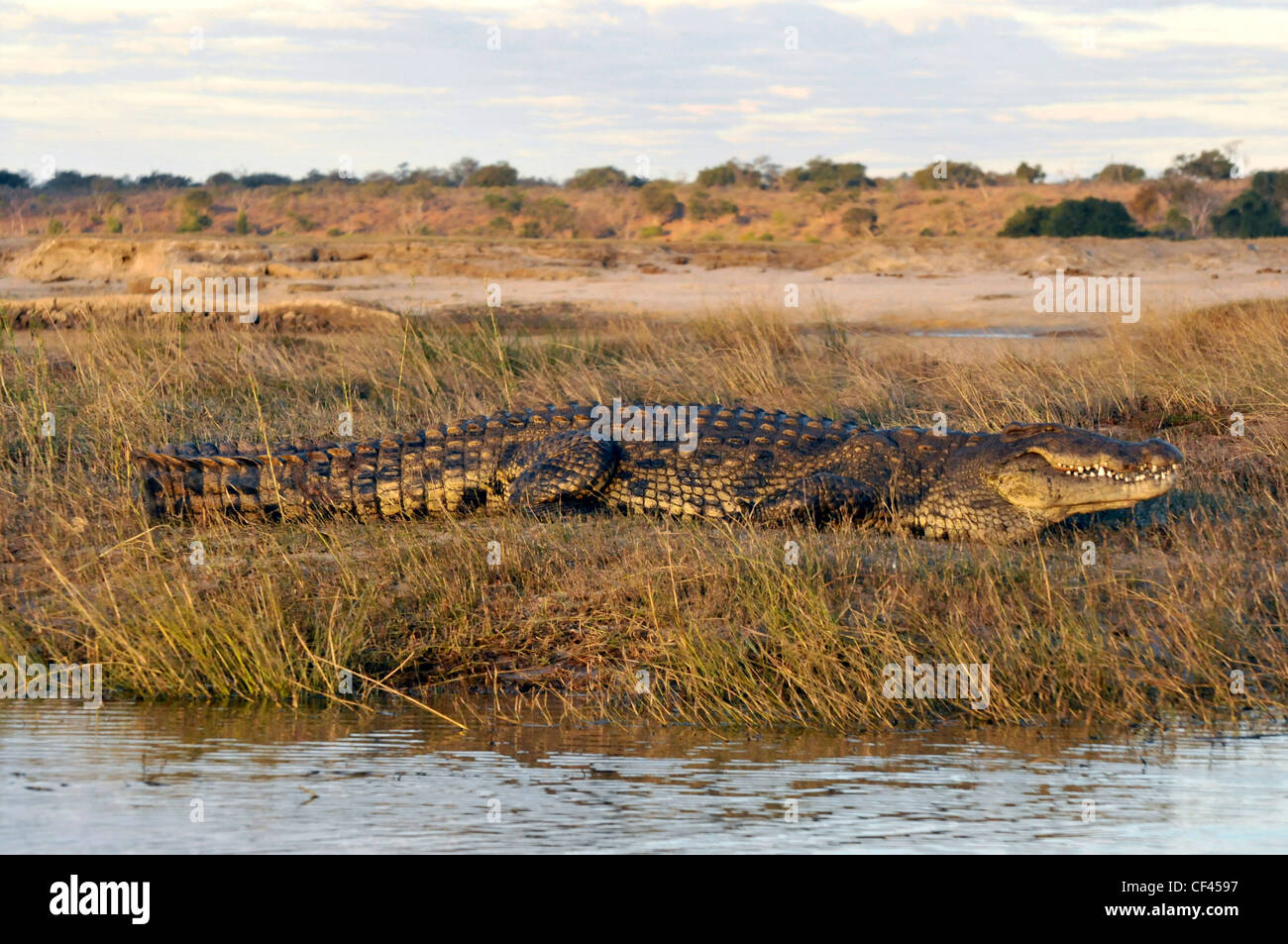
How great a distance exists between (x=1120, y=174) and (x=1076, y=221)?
15174 millimetres

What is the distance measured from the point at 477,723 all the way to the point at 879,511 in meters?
2.89

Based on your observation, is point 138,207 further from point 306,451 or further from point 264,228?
point 306,451

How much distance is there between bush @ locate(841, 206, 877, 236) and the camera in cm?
3672

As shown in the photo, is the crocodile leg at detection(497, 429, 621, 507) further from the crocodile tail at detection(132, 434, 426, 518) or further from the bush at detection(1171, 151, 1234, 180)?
the bush at detection(1171, 151, 1234, 180)

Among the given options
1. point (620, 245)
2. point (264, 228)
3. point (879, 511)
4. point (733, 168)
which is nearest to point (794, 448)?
point (879, 511)

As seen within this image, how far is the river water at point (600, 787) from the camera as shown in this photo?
12.4 feet

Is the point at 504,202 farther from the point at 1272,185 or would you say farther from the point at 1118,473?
the point at 1118,473

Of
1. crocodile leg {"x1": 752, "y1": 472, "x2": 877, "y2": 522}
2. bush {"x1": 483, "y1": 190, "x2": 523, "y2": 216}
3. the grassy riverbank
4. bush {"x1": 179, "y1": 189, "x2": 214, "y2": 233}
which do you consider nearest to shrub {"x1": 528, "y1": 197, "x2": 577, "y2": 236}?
bush {"x1": 483, "y1": 190, "x2": 523, "y2": 216}

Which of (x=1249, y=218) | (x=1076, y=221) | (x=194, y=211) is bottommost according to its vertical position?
(x=1076, y=221)

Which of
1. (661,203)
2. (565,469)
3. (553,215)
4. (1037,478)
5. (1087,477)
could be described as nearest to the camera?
(1087,477)

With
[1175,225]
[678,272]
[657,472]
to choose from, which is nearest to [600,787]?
[657,472]

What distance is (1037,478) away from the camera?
6945 millimetres

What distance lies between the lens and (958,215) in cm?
3738

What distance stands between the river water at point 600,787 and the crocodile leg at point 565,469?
2271 mm
